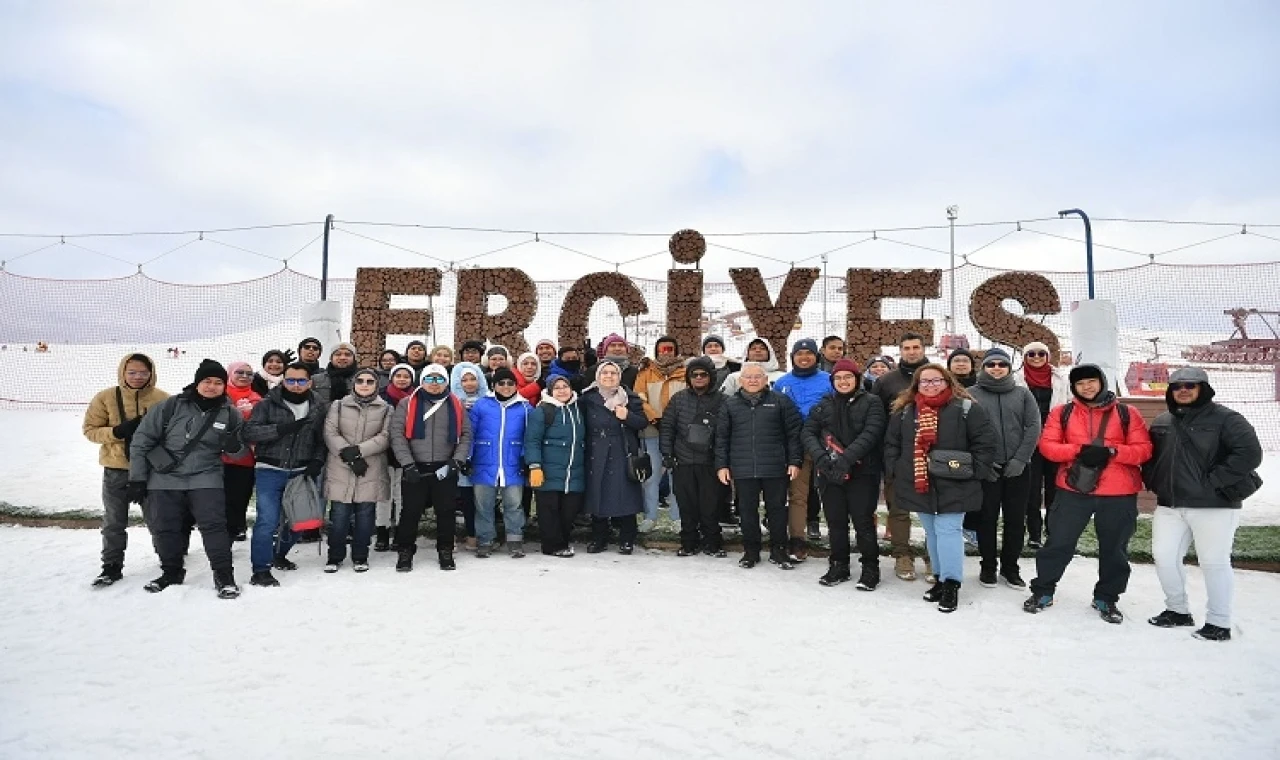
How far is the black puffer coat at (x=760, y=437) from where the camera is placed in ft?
17.1

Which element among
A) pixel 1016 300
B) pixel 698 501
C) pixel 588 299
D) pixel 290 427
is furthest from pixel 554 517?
pixel 1016 300

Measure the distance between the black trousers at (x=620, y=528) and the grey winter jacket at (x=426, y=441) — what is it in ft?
4.36

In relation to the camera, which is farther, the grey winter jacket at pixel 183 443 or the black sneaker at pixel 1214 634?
the grey winter jacket at pixel 183 443

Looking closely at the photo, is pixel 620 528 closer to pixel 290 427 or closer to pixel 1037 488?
pixel 290 427

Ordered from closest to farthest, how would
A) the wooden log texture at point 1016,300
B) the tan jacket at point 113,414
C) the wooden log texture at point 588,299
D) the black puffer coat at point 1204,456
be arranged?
1. the black puffer coat at point 1204,456
2. the tan jacket at point 113,414
3. the wooden log texture at point 1016,300
4. the wooden log texture at point 588,299

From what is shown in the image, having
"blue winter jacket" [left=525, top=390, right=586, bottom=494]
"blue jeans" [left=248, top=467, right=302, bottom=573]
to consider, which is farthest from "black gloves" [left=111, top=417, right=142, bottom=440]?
"blue winter jacket" [left=525, top=390, right=586, bottom=494]

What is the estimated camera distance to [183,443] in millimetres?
4492

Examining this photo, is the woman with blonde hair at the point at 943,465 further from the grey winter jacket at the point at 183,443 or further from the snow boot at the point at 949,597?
the grey winter jacket at the point at 183,443

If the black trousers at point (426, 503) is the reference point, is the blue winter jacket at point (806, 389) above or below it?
above

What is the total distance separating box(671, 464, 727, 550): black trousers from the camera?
553 centimetres

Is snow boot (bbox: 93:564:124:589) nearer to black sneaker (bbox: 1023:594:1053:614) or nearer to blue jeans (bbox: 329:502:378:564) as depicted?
blue jeans (bbox: 329:502:378:564)

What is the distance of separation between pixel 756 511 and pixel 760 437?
1.96ft

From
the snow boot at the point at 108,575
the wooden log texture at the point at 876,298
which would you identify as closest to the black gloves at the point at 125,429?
the snow boot at the point at 108,575

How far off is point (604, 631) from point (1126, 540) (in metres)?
3.30
